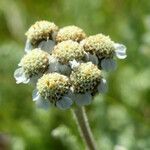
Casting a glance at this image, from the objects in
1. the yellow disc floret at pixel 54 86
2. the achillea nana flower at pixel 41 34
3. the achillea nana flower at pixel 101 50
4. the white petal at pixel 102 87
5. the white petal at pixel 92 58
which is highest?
the achillea nana flower at pixel 41 34

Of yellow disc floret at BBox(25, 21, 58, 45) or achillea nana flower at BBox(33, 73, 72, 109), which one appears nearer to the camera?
achillea nana flower at BBox(33, 73, 72, 109)

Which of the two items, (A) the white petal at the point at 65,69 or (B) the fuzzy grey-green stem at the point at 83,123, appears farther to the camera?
(B) the fuzzy grey-green stem at the point at 83,123

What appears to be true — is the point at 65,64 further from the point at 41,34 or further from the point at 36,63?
the point at 41,34

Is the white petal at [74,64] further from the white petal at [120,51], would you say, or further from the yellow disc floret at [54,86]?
Answer: the white petal at [120,51]

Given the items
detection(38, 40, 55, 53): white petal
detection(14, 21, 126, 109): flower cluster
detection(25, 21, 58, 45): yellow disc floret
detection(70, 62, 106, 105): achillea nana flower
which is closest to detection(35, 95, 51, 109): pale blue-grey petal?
detection(14, 21, 126, 109): flower cluster

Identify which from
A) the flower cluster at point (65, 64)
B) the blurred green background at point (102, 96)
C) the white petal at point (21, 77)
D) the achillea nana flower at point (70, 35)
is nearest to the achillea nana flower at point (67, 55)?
the flower cluster at point (65, 64)

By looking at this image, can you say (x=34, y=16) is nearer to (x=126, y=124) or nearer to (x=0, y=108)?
(x=0, y=108)

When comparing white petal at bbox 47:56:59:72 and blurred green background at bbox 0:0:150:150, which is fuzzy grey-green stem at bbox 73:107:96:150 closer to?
white petal at bbox 47:56:59:72
